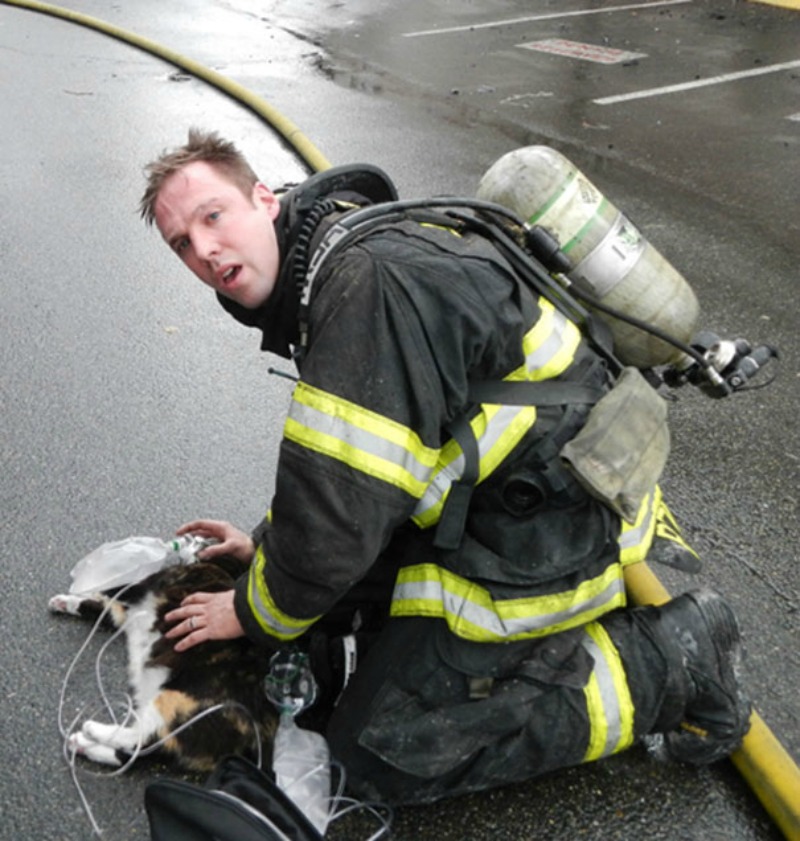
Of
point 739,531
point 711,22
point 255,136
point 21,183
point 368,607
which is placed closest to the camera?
point 368,607

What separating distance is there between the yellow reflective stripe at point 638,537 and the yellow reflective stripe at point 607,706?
25cm

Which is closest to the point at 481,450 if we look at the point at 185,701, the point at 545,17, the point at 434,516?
the point at 434,516

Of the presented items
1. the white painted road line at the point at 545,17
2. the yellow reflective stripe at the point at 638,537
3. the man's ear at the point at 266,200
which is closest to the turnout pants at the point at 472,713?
the yellow reflective stripe at the point at 638,537

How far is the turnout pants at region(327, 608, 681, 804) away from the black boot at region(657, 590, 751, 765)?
84 millimetres

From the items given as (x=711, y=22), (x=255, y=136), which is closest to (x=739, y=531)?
(x=255, y=136)

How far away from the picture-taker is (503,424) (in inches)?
82.1

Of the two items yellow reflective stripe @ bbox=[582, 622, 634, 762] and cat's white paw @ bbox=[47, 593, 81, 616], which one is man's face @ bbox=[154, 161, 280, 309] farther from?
yellow reflective stripe @ bbox=[582, 622, 634, 762]

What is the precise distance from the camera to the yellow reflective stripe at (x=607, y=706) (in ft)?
7.50

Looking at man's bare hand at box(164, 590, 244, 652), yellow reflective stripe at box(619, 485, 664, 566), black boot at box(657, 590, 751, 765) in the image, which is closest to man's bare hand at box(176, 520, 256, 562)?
man's bare hand at box(164, 590, 244, 652)

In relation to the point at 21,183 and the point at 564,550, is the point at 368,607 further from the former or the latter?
the point at 21,183

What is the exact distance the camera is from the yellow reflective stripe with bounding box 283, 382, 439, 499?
1.90 meters

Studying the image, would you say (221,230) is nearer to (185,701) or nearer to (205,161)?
(205,161)

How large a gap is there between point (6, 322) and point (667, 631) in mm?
3426

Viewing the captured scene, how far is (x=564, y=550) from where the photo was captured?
2180mm
